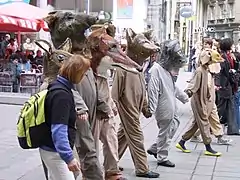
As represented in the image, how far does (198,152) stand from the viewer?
9.48 meters

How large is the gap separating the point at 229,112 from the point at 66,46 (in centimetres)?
670

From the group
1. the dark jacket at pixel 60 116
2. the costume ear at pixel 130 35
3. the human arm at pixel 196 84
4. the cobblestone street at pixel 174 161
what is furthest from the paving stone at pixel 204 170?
the dark jacket at pixel 60 116

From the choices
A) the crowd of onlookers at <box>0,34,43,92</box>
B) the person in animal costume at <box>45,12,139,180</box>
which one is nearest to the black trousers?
the person in animal costume at <box>45,12,139,180</box>

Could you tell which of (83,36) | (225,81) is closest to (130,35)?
(83,36)

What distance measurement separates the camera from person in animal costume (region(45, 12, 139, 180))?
5.37 meters

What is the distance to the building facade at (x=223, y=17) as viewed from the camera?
268ft

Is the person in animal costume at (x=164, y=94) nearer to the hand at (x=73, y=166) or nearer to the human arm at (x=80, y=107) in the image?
the human arm at (x=80, y=107)

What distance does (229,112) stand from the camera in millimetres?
11625

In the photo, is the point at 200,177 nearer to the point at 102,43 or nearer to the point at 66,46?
the point at 102,43

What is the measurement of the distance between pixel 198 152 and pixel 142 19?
24497 millimetres

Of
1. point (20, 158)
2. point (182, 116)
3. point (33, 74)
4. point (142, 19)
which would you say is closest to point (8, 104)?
point (33, 74)

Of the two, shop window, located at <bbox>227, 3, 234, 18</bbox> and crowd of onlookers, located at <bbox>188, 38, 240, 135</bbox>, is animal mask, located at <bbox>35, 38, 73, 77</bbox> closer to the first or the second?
crowd of onlookers, located at <bbox>188, 38, 240, 135</bbox>

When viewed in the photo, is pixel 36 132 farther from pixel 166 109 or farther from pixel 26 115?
pixel 166 109

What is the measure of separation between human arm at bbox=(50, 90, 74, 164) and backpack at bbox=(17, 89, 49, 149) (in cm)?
13
